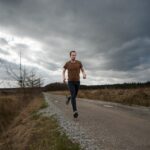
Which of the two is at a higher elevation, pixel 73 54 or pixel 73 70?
pixel 73 54

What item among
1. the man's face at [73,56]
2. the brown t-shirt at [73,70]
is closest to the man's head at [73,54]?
the man's face at [73,56]

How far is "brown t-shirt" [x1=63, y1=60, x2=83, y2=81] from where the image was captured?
11164 mm

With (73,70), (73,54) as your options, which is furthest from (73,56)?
(73,70)

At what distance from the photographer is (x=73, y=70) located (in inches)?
440

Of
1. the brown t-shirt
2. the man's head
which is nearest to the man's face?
the man's head

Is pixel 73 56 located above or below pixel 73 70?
above

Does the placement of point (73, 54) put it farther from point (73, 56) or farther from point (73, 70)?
point (73, 70)

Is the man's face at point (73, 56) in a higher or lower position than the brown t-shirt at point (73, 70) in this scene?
higher

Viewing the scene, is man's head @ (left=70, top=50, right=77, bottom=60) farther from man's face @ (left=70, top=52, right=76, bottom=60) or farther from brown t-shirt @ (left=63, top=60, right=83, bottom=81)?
brown t-shirt @ (left=63, top=60, right=83, bottom=81)

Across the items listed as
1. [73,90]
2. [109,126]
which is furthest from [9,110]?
[109,126]

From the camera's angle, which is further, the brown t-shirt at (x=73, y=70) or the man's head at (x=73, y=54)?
the brown t-shirt at (x=73, y=70)

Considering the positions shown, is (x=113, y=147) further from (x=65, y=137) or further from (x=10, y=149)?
(x=10, y=149)

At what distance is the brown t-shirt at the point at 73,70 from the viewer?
11164 mm

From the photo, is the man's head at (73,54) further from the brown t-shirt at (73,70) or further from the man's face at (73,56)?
the brown t-shirt at (73,70)
